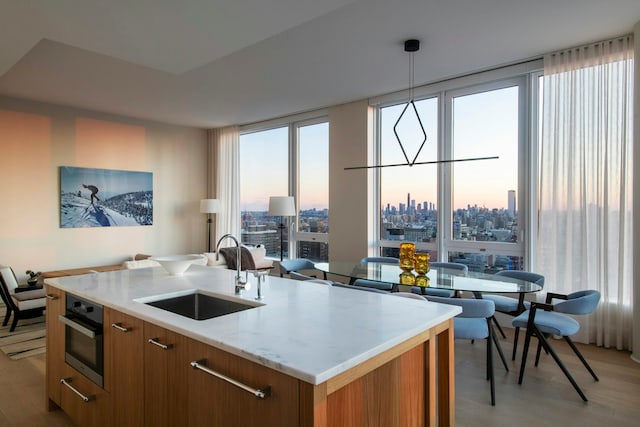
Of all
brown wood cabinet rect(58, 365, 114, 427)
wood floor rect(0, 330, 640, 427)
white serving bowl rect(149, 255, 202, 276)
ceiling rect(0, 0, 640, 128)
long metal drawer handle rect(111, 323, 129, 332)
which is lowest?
wood floor rect(0, 330, 640, 427)

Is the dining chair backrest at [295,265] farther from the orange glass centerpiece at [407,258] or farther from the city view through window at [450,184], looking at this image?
the city view through window at [450,184]

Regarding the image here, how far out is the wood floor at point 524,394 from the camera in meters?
2.52

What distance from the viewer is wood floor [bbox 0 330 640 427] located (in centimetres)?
252

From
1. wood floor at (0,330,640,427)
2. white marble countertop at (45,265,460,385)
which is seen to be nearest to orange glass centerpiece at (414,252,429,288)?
wood floor at (0,330,640,427)

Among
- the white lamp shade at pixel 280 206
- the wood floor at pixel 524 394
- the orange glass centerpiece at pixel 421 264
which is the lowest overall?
the wood floor at pixel 524 394

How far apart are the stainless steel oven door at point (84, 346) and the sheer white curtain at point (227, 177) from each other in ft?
17.9

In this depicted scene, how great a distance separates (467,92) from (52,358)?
499 cm

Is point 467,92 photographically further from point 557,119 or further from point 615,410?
point 615,410

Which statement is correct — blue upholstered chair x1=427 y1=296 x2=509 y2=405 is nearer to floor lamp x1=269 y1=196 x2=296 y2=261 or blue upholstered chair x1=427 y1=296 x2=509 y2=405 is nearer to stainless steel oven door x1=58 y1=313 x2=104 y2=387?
stainless steel oven door x1=58 y1=313 x2=104 y2=387

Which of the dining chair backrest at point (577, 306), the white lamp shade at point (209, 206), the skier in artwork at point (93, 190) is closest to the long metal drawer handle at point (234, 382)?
the dining chair backrest at point (577, 306)

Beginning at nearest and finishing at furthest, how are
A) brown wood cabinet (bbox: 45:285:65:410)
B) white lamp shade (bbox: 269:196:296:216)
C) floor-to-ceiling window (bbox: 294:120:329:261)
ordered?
brown wood cabinet (bbox: 45:285:65:410)
white lamp shade (bbox: 269:196:296:216)
floor-to-ceiling window (bbox: 294:120:329:261)

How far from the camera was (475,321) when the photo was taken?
3025 mm

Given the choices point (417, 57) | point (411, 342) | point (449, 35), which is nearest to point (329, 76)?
point (417, 57)

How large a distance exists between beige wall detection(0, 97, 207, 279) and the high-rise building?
5.84m
